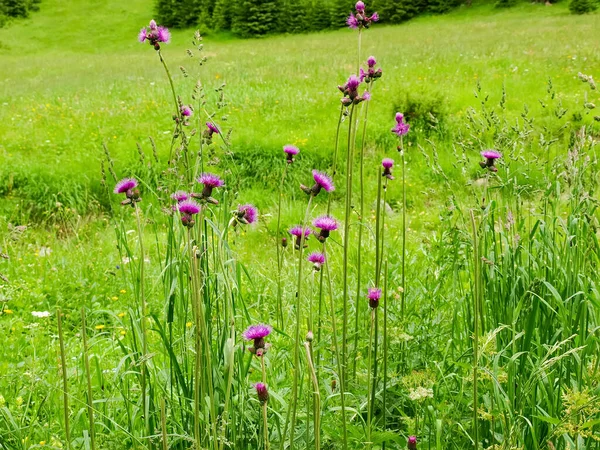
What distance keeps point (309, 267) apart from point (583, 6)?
39.0 m

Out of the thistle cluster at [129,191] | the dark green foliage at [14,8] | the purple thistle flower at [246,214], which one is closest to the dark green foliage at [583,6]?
the purple thistle flower at [246,214]

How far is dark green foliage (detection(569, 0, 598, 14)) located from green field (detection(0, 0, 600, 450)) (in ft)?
77.9

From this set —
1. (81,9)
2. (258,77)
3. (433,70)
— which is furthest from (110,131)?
(81,9)

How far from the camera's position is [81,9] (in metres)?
56.5

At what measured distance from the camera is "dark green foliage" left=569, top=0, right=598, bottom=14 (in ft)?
117

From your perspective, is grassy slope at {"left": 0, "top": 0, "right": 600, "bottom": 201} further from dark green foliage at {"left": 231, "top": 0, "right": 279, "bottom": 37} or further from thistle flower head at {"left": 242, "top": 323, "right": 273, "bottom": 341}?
dark green foliage at {"left": 231, "top": 0, "right": 279, "bottom": 37}

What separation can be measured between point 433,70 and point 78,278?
33.5 ft

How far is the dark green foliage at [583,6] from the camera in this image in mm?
35750

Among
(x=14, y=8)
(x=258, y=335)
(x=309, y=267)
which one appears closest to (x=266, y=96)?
(x=309, y=267)

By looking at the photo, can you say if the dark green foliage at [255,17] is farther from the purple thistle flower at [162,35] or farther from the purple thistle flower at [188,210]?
the purple thistle flower at [188,210]

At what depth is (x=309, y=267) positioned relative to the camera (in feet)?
13.4

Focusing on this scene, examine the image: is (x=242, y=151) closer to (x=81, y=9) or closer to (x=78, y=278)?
(x=78, y=278)

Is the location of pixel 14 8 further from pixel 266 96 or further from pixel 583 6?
pixel 266 96

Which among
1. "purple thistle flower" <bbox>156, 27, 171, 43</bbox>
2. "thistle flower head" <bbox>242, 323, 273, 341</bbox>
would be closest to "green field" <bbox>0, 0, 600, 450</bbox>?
"thistle flower head" <bbox>242, 323, 273, 341</bbox>
